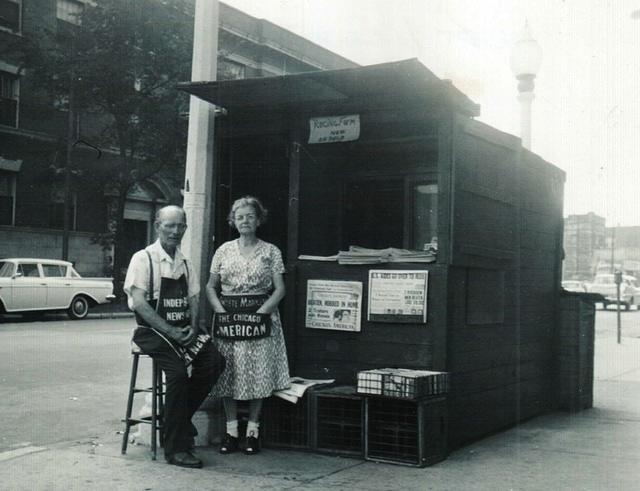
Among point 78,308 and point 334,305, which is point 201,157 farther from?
point 78,308

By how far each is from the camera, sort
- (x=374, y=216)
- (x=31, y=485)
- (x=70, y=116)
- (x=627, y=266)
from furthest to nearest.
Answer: (x=627, y=266) → (x=70, y=116) → (x=374, y=216) → (x=31, y=485)

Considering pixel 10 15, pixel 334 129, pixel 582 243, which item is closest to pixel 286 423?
pixel 334 129

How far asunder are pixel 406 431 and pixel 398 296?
112cm

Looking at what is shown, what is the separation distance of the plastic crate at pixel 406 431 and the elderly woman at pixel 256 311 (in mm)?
801

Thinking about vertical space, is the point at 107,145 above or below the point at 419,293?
above

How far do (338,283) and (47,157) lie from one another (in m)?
24.4

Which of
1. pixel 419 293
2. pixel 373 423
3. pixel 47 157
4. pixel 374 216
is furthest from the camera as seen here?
pixel 47 157

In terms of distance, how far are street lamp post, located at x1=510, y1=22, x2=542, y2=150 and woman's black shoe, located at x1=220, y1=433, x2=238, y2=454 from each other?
464cm

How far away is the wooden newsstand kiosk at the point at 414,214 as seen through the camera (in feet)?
20.5

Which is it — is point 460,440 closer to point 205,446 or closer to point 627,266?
point 205,446

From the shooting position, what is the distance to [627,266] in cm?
9312

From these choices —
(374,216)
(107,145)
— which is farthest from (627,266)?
(374,216)

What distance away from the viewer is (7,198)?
90.4 feet

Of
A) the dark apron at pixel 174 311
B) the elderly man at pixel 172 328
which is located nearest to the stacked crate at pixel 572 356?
the elderly man at pixel 172 328
